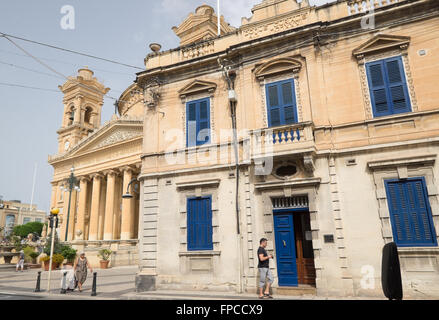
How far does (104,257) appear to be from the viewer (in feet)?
83.0

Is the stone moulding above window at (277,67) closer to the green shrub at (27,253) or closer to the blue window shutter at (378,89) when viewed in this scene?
the blue window shutter at (378,89)

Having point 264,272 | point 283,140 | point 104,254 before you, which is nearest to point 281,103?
point 283,140

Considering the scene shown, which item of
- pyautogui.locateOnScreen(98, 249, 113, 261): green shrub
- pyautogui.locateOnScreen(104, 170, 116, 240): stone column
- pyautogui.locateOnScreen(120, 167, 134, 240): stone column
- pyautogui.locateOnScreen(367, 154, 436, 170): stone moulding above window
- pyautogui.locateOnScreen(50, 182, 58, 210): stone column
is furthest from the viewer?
pyautogui.locateOnScreen(50, 182, 58, 210): stone column

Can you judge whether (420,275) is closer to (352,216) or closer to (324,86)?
(352,216)

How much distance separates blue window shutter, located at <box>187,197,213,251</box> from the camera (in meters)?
12.2

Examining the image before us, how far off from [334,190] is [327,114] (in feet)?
8.92

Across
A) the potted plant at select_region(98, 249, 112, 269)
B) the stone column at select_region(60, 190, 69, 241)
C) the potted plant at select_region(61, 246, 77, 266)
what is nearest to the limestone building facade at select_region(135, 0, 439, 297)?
the potted plant at select_region(61, 246, 77, 266)

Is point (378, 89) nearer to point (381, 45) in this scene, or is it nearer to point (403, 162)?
point (381, 45)

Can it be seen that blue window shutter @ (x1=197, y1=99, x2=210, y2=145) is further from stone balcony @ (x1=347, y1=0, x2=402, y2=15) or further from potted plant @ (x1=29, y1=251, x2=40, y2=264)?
potted plant @ (x1=29, y1=251, x2=40, y2=264)

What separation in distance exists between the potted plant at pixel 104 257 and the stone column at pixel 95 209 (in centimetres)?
1360

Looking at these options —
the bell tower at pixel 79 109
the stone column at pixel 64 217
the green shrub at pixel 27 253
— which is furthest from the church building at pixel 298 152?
the bell tower at pixel 79 109

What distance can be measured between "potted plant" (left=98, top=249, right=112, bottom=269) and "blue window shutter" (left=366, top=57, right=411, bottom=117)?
2237cm

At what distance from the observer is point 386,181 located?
33.2 ft

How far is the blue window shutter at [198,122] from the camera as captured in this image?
43.3 feet
